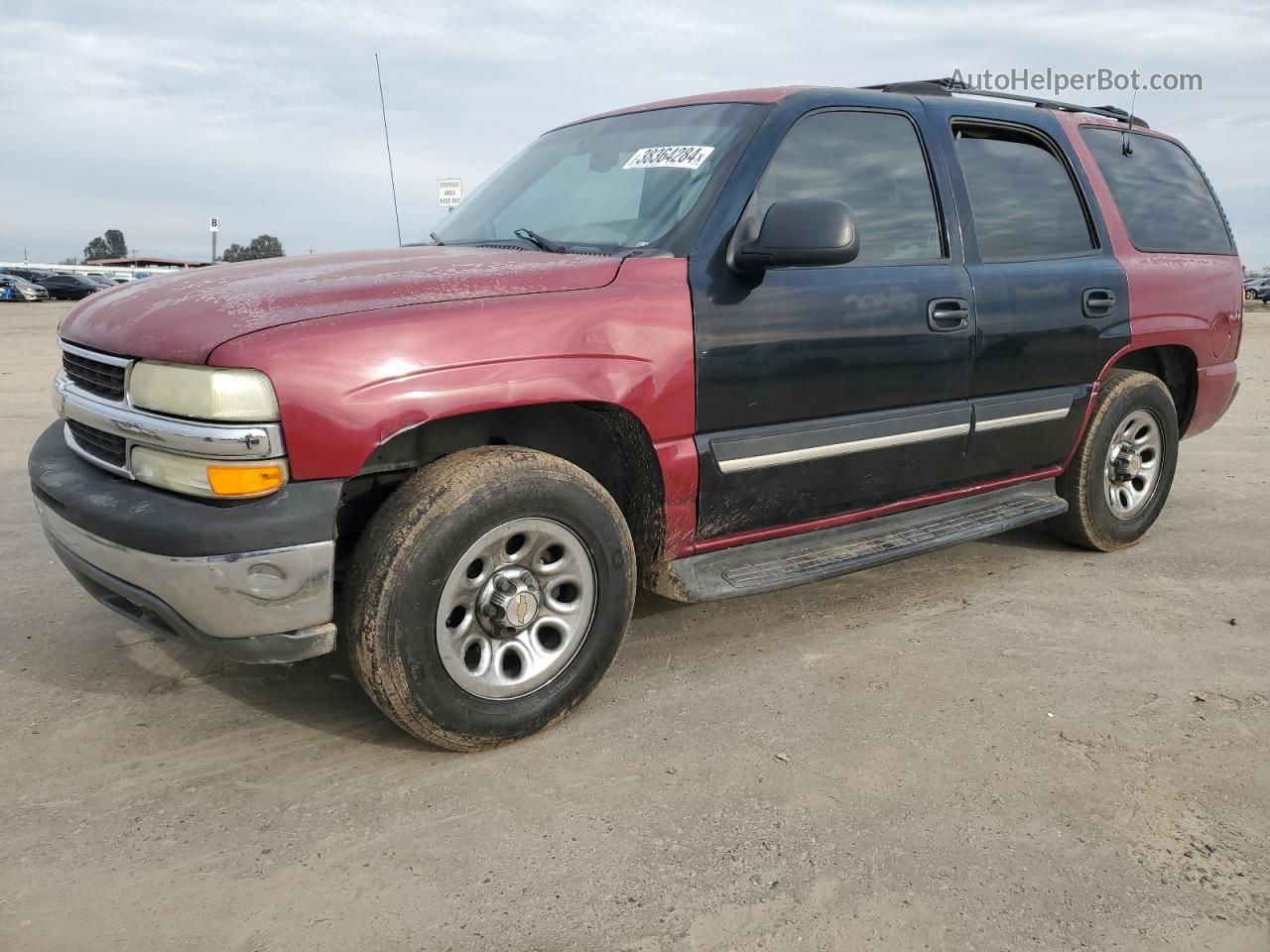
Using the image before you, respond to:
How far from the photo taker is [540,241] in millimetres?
3418

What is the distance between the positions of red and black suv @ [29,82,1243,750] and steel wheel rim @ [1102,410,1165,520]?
0.09m

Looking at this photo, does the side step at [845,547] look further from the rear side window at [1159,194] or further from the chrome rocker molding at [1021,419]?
the rear side window at [1159,194]

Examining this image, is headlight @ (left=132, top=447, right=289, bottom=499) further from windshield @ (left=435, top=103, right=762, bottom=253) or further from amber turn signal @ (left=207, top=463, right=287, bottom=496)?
windshield @ (left=435, top=103, right=762, bottom=253)

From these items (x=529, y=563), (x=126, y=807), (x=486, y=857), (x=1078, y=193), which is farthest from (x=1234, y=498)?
(x=126, y=807)

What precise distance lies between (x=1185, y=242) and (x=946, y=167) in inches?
65.9

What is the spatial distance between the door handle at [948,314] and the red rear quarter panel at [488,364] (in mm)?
1051

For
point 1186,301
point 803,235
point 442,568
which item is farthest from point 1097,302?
point 442,568

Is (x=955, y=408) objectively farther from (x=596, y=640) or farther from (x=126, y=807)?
(x=126, y=807)

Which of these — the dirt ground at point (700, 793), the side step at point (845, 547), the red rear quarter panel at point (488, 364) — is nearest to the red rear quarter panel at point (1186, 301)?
the side step at point (845, 547)

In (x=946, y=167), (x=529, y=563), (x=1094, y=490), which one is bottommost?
(x=1094, y=490)

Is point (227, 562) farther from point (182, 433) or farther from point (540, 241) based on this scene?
point (540, 241)

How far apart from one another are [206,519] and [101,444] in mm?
604

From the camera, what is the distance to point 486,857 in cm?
234

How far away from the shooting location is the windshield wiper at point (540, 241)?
3.32 m
